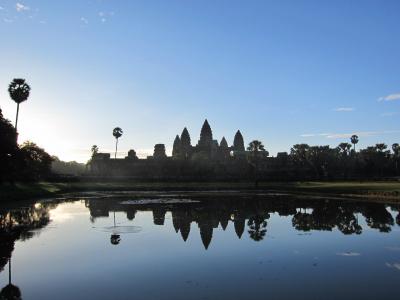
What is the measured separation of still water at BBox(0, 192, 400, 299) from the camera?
42.0ft

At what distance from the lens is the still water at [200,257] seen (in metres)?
12.8

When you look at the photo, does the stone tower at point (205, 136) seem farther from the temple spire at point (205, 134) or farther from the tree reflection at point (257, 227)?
the tree reflection at point (257, 227)

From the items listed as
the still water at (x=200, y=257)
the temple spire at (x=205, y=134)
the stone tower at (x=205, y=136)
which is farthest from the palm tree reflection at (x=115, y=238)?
the temple spire at (x=205, y=134)

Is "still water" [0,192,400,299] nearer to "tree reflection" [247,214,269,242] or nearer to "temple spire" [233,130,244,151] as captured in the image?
"tree reflection" [247,214,269,242]

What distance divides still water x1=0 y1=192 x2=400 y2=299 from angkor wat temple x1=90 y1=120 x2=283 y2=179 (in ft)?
266

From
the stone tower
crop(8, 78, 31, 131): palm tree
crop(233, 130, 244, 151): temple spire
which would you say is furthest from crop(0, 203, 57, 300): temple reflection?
crop(233, 130, 244, 151): temple spire

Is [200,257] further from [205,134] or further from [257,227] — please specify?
[205,134]

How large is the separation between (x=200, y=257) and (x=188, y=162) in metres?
109

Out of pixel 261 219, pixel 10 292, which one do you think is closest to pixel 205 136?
pixel 261 219

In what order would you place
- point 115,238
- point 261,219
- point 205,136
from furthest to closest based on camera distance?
1. point 205,136
2. point 261,219
3. point 115,238

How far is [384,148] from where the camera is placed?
5743 inches

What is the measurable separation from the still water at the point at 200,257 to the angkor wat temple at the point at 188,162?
266ft

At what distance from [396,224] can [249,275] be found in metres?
16.8

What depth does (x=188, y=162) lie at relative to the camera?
12650cm
